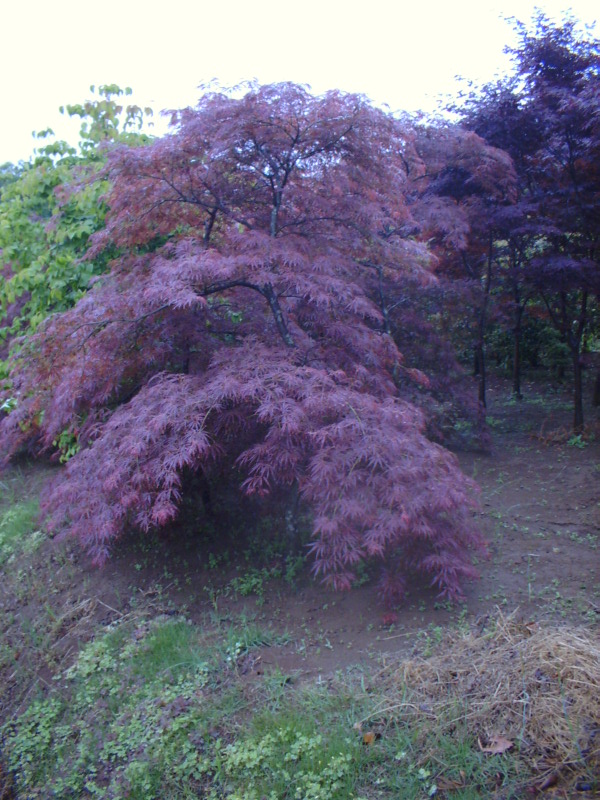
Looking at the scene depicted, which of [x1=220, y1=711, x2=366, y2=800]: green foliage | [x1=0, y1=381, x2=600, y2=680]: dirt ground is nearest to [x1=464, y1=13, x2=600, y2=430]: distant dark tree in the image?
[x1=0, y1=381, x2=600, y2=680]: dirt ground

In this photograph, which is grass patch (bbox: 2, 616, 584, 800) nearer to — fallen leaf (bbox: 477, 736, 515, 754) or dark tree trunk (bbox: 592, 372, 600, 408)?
fallen leaf (bbox: 477, 736, 515, 754)

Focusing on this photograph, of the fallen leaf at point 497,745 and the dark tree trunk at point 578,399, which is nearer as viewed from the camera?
the fallen leaf at point 497,745

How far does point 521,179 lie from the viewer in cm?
858

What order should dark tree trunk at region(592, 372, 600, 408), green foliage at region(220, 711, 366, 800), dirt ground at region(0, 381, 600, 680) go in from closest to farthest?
green foliage at region(220, 711, 366, 800) → dirt ground at region(0, 381, 600, 680) → dark tree trunk at region(592, 372, 600, 408)

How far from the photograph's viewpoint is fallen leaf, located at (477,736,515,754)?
3336 millimetres

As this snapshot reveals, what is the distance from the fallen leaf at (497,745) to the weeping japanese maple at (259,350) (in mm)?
1103

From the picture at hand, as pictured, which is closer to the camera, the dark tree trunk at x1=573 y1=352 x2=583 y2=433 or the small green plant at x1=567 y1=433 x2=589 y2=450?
the small green plant at x1=567 y1=433 x2=589 y2=450

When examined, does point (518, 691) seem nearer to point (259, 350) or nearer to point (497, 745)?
point (497, 745)

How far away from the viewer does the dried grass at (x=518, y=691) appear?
3283mm

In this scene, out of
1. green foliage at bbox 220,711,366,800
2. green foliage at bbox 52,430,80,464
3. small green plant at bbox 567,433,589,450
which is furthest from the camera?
small green plant at bbox 567,433,589,450

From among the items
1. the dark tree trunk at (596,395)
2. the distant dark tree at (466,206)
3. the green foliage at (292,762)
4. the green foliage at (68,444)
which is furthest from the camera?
the dark tree trunk at (596,395)

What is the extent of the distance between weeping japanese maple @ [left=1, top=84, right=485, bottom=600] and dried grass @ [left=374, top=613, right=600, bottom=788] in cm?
56

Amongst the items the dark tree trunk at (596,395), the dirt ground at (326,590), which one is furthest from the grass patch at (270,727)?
the dark tree trunk at (596,395)

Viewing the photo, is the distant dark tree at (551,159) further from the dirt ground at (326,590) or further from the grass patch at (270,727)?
the grass patch at (270,727)
